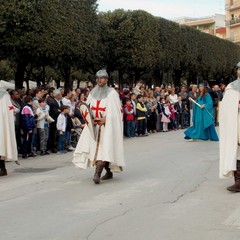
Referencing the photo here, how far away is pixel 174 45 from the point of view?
39.3 metres

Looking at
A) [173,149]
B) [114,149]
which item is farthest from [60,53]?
[114,149]

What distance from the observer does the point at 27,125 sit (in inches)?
513

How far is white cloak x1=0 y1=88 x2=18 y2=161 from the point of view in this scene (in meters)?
9.95

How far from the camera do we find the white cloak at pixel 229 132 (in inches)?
305

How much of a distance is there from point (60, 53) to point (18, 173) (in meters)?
14.2

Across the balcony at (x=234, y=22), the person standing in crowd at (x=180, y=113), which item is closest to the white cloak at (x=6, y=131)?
the person standing in crowd at (x=180, y=113)

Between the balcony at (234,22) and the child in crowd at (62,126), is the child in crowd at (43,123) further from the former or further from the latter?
the balcony at (234,22)

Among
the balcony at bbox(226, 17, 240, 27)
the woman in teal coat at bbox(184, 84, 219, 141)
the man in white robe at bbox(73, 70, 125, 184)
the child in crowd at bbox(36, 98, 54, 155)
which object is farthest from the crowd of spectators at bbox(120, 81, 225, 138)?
the balcony at bbox(226, 17, 240, 27)

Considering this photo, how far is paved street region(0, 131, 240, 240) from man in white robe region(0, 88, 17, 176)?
0.43m

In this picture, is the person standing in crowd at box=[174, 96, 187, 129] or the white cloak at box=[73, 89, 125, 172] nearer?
the white cloak at box=[73, 89, 125, 172]

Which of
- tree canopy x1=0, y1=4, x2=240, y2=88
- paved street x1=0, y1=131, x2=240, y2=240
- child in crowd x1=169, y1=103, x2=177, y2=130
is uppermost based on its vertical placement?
tree canopy x1=0, y1=4, x2=240, y2=88

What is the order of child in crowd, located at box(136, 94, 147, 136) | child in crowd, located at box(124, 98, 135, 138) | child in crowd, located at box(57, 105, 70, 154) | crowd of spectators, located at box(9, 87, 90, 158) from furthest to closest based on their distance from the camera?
child in crowd, located at box(136, 94, 147, 136), child in crowd, located at box(124, 98, 135, 138), child in crowd, located at box(57, 105, 70, 154), crowd of spectators, located at box(9, 87, 90, 158)

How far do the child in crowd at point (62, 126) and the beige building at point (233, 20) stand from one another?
79.9 meters

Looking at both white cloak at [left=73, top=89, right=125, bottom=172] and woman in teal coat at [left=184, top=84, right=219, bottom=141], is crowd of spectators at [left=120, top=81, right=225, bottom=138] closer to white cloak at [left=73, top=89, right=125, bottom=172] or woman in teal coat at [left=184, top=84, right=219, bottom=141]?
woman in teal coat at [left=184, top=84, right=219, bottom=141]
